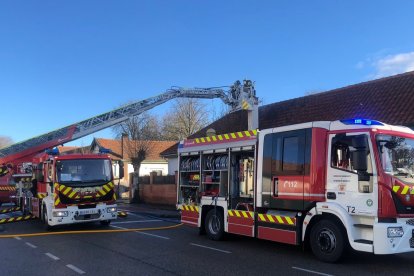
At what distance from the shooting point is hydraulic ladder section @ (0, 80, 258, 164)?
65.1 ft

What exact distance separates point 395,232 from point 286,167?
9.42 feet

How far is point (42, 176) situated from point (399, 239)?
1249cm

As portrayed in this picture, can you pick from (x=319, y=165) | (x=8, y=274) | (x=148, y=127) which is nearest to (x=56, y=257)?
(x=8, y=274)

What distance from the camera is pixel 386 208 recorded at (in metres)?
8.30

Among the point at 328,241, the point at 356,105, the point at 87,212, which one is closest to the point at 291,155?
the point at 328,241

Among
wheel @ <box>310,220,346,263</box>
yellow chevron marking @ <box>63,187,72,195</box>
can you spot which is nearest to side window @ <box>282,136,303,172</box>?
wheel @ <box>310,220,346,263</box>

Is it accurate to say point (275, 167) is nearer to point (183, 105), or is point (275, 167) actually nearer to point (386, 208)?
point (386, 208)

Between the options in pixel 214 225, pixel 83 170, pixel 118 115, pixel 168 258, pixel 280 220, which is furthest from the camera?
pixel 118 115

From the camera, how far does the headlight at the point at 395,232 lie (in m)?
8.16

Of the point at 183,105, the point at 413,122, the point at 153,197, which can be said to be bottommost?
the point at 153,197

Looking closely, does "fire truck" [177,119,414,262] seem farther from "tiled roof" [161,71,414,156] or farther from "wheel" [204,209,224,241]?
"tiled roof" [161,71,414,156]

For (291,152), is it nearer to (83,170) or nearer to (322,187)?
(322,187)

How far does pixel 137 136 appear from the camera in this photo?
1982 inches

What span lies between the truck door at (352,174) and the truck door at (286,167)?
2.17 ft
